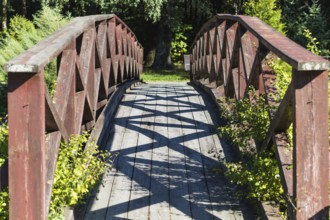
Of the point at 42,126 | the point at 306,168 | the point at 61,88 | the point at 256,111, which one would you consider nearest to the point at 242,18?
the point at 256,111

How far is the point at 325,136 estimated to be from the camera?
3057 mm

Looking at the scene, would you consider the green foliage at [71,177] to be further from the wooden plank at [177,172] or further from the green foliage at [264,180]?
the green foliage at [264,180]

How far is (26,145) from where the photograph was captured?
289cm

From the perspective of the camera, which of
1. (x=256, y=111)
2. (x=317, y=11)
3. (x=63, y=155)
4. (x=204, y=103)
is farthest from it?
(x=317, y=11)

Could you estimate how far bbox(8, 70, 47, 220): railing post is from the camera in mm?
2863

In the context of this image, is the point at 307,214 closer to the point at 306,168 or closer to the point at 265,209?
the point at 306,168

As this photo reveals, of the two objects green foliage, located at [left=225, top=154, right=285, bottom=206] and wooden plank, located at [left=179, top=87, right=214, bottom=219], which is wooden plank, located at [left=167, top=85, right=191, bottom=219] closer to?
wooden plank, located at [left=179, top=87, right=214, bottom=219]

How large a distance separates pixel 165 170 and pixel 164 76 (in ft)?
51.7

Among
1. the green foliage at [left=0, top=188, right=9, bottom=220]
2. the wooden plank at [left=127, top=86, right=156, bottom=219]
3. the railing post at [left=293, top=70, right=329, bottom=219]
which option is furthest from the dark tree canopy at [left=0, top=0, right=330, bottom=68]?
the railing post at [left=293, top=70, right=329, bottom=219]

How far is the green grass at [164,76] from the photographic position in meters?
19.4

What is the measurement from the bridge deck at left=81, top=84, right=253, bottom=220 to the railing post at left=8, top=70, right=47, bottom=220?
93 centimetres

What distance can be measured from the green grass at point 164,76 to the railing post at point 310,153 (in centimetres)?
1572

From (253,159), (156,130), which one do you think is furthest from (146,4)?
(253,159)

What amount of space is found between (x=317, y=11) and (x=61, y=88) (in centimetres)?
1583
